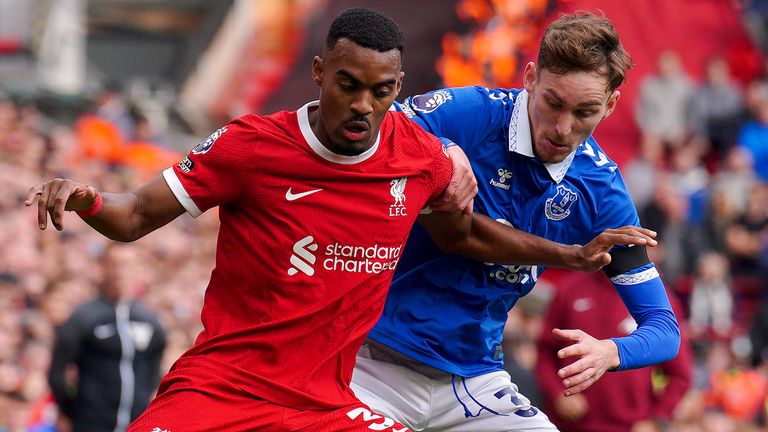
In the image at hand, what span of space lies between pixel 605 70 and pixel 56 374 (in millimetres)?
5551

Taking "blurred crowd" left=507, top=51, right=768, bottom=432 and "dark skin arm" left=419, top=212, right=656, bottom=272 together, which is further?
"blurred crowd" left=507, top=51, right=768, bottom=432

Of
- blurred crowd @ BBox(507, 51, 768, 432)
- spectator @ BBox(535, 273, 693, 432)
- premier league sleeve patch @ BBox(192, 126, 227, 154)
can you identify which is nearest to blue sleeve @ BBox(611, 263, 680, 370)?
premier league sleeve patch @ BBox(192, 126, 227, 154)

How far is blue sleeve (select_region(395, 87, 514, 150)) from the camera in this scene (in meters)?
5.34

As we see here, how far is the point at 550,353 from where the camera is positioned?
869 centimetres

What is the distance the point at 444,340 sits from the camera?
542cm

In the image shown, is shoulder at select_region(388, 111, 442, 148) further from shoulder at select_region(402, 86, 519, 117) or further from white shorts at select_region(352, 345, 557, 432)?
white shorts at select_region(352, 345, 557, 432)

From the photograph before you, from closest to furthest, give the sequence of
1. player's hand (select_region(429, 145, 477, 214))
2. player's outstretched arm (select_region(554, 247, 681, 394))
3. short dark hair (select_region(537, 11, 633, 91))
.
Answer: player's outstretched arm (select_region(554, 247, 681, 394)), player's hand (select_region(429, 145, 477, 214)), short dark hair (select_region(537, 11, 633, 91))

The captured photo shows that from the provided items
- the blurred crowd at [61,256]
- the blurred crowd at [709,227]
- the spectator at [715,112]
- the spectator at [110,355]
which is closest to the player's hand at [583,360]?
the blurred crowd at [709,227]

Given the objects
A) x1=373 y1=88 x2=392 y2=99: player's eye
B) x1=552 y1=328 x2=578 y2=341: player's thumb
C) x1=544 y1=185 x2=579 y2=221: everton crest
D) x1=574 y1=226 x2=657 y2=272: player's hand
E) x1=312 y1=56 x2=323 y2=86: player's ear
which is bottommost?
x1=552 y1=328 x2=578 y2=341: player's thumb

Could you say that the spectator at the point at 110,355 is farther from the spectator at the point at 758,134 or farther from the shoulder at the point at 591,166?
the spectator at the point at 758,134

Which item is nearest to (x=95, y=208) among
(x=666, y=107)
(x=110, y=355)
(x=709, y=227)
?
(x=110, y=355)

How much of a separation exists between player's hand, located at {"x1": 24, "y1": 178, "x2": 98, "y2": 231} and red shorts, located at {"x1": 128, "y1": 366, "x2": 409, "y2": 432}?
0.75 m

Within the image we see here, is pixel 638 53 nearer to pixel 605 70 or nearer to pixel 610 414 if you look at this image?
pixel 610 414

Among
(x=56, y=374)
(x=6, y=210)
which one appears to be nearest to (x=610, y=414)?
(x=56, y=374)
